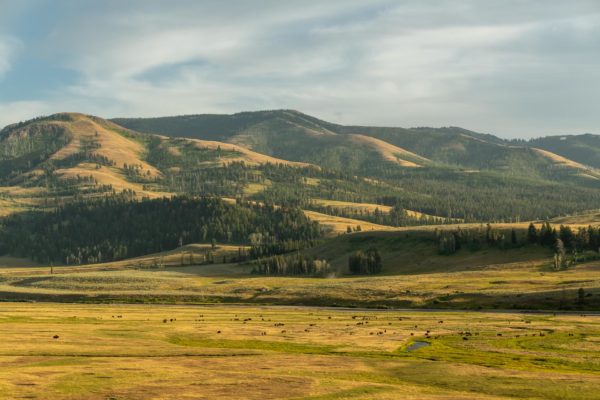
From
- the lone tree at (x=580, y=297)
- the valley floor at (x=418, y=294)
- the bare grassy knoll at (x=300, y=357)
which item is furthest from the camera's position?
Result: the valley floor at (x=418, y=294)

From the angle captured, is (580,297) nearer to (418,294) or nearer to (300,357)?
(418,294)

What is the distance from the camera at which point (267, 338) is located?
313 feet

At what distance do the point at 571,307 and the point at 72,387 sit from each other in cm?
11291

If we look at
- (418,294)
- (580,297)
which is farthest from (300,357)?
(418,294)

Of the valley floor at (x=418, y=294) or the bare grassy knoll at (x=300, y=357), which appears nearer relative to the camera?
the bare grassy knoll at (x=300, y=357)

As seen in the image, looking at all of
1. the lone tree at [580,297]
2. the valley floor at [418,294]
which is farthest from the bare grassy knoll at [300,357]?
the valley floor at [418,294]

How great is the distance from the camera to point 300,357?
7719 centimetres

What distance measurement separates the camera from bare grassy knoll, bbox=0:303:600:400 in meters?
57.0

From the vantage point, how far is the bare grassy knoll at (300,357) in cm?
5703

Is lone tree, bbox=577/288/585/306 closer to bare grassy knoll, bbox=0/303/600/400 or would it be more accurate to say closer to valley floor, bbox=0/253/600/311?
valley floor, bbox=0/253/600/311

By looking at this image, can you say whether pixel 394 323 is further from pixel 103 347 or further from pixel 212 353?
pixel 103 347

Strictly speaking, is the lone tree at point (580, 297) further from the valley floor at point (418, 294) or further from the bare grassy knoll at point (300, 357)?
the bare grassy knoll at point (300, 357)

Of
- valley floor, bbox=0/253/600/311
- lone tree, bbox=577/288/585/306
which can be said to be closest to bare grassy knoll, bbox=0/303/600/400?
lone tree, bbox=577/288/585/306

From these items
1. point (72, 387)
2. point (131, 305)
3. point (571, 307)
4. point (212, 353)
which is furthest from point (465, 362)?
point (131, 305)
